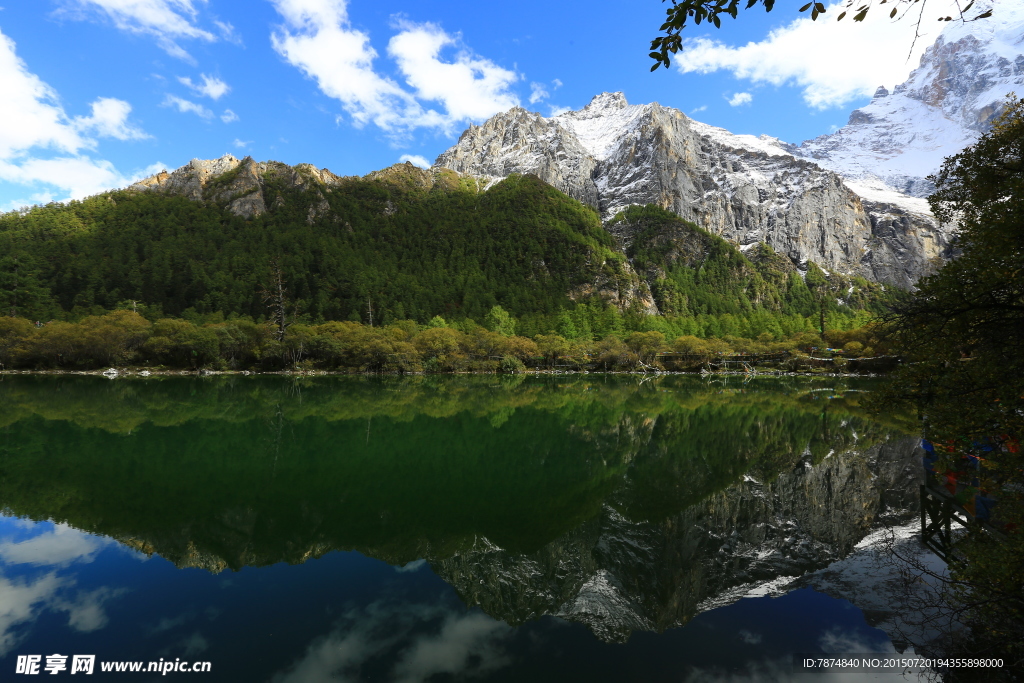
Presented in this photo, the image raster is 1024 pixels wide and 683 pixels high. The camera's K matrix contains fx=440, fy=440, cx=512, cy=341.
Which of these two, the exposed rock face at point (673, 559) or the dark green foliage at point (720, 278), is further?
the dark green foliage at point (720, 278)

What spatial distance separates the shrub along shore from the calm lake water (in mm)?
41924

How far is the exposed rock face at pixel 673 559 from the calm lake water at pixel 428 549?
0.05 meters

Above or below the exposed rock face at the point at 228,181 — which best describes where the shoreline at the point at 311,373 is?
below

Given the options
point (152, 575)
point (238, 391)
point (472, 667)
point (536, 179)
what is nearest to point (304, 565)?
point (152, 575)

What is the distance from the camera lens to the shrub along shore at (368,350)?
51906 millimetres

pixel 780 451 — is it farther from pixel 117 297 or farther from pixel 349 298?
pixel 117 297

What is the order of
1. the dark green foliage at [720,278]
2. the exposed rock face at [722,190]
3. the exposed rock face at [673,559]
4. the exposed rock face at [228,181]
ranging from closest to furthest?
1. the exposed rock face at [673,559]
2. the exposed rock face at [228,181]
3. the dark green foliage at [720,278]
4. the exposed rock face at [722,190]

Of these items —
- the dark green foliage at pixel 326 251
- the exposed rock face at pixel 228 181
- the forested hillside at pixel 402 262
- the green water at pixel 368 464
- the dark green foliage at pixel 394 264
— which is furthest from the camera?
the exposed rock face at pixel 228 181

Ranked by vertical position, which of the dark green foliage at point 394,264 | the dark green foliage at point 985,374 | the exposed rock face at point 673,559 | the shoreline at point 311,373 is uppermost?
the dark green foliage at point 394,264

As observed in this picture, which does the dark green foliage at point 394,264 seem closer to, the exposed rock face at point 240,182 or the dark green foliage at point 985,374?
the exposed rock face at point 240,182

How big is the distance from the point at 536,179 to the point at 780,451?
150909 mm

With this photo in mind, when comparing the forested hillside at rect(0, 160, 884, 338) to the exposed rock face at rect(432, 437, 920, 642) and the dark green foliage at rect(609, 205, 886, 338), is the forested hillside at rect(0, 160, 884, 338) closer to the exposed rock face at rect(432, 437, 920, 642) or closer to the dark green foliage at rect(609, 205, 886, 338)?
the dark green foliage at rect(609, 205, 886, 338)

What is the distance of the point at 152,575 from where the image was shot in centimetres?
747

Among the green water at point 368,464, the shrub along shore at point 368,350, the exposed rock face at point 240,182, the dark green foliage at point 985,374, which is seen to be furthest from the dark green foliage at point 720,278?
the dark green foliage at point 985,374
